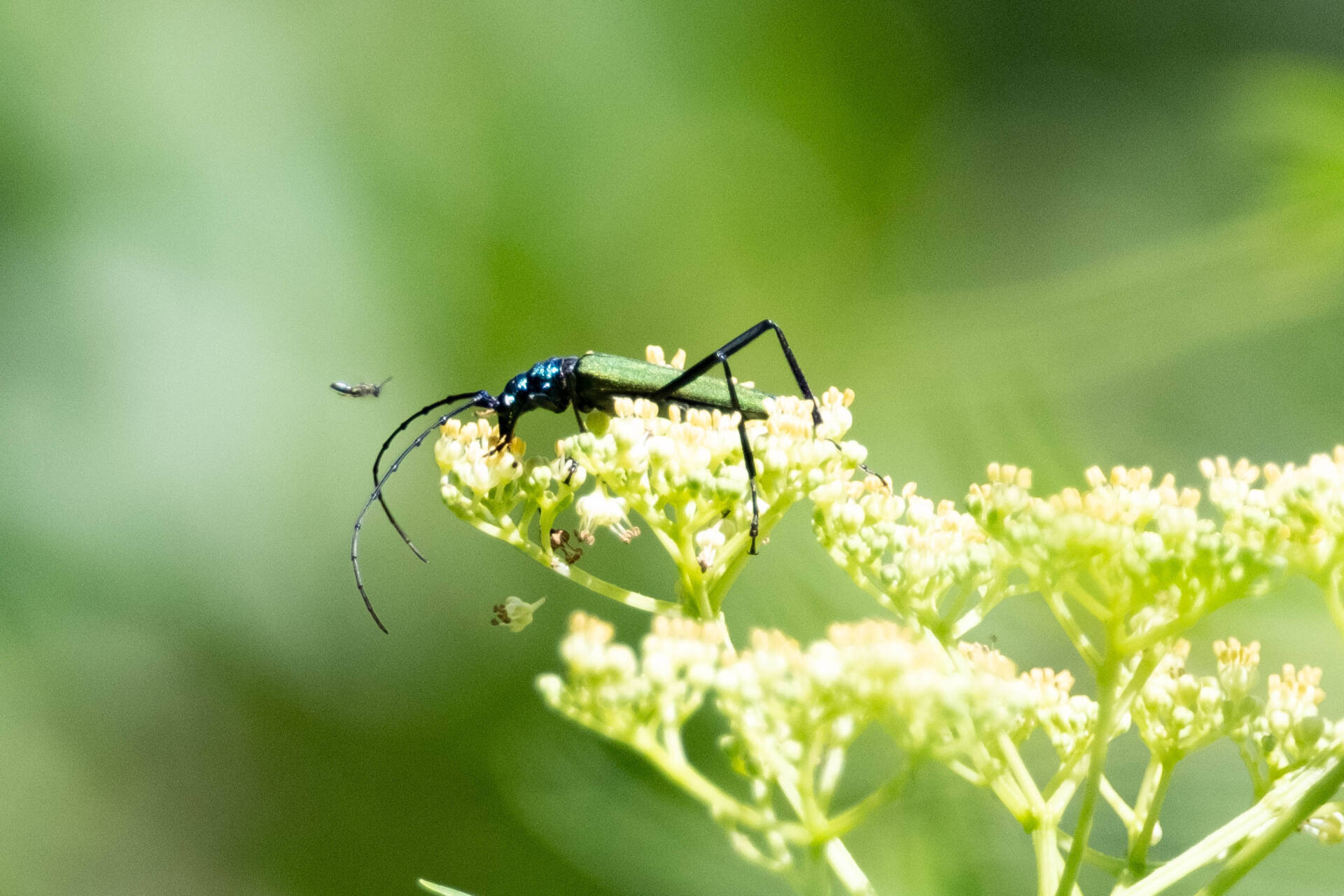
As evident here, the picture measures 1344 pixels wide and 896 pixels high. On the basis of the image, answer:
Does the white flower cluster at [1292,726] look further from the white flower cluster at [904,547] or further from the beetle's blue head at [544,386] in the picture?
the beetle's blue head at [544,386]

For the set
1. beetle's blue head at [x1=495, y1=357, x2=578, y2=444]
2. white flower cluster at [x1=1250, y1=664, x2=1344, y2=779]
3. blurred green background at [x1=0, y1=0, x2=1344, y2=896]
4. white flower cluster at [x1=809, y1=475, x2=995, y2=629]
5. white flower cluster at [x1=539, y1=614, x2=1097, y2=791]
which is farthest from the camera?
blurred green background at [x1=0, y1=0, x2=1344, y2=896]

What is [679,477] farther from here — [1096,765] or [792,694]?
[1096,765]

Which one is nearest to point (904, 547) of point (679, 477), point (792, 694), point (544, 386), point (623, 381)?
point (679, 477)

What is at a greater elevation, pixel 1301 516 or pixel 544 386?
pixel 544 386

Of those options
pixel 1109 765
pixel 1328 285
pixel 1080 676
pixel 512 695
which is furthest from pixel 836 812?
pixel 1328 285

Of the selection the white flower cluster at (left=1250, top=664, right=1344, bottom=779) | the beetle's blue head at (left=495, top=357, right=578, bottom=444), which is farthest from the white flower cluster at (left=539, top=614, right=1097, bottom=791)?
the beetle's blue head at (left=495, top=357, right=578, bottom=444)

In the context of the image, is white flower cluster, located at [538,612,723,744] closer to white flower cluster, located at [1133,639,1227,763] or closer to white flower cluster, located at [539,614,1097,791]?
white flower cluster, located at [539,614,1097,791]

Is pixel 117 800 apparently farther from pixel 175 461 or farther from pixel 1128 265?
pixel 1128 265
